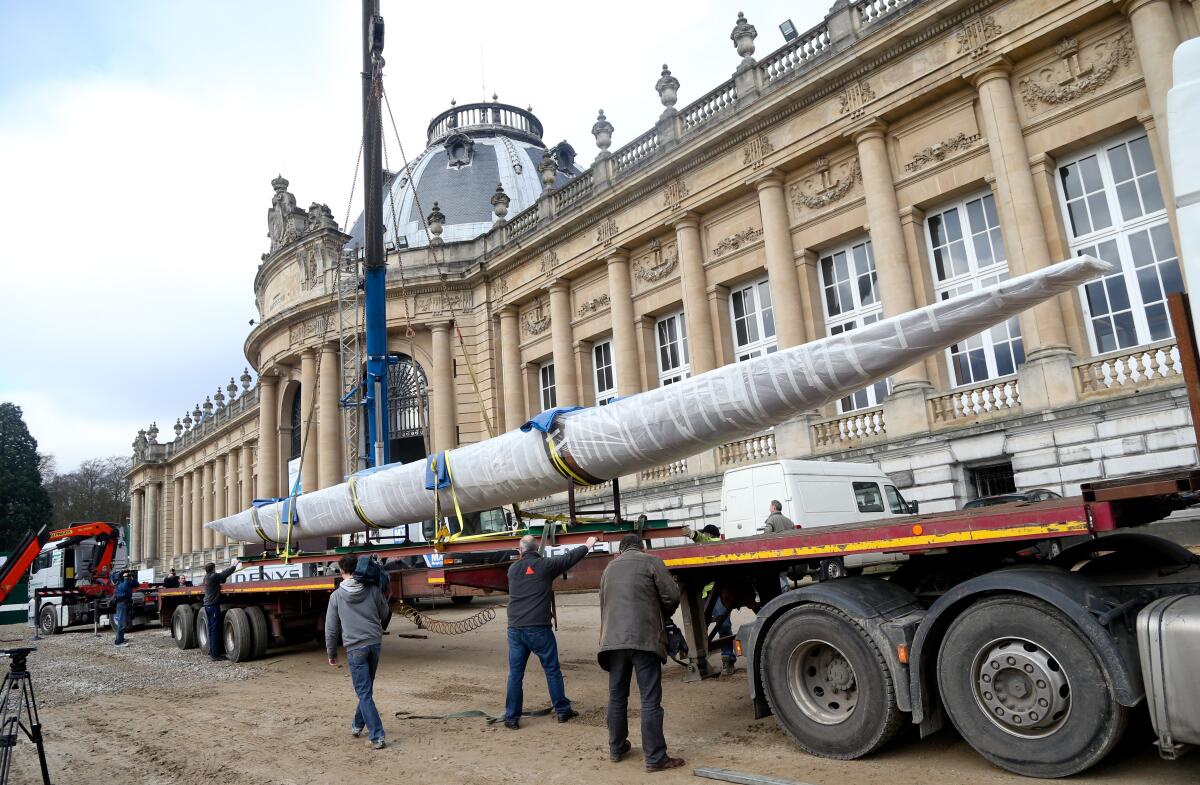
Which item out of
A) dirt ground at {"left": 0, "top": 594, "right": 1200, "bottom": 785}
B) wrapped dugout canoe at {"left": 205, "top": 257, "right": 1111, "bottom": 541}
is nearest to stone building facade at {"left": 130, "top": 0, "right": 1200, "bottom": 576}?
wrapped dugout canoe at {"left": 205, "top": 257, "right": 1111, "bottom": 541}

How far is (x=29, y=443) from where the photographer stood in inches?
2287

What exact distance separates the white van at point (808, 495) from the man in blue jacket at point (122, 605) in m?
14.3

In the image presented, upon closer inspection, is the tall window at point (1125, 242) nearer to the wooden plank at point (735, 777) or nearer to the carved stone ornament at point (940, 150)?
the carved stone ornament at point (940, 150)

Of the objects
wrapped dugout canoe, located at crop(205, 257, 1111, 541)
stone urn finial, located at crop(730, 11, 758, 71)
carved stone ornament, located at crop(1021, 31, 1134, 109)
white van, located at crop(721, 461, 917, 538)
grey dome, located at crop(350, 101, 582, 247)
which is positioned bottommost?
white van, located at crop(721, 461, 917, 538)

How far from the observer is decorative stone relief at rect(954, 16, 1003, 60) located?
665 inches

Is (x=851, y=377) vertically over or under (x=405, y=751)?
over

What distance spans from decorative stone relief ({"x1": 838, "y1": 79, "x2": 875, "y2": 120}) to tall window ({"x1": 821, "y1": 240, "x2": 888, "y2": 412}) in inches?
126

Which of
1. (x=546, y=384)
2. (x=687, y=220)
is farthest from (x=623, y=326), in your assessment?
(x=546, y=384)

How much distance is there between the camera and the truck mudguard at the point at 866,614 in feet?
16.9

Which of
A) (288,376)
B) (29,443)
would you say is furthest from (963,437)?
(29,443)

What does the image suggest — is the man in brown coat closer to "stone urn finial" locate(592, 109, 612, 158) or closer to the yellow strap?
the yellow strap

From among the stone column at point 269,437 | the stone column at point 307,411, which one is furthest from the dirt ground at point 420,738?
the stone column at point 269,437

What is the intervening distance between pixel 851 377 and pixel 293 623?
1119 centimetres

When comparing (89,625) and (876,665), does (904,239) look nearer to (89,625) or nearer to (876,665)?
(876,665)
